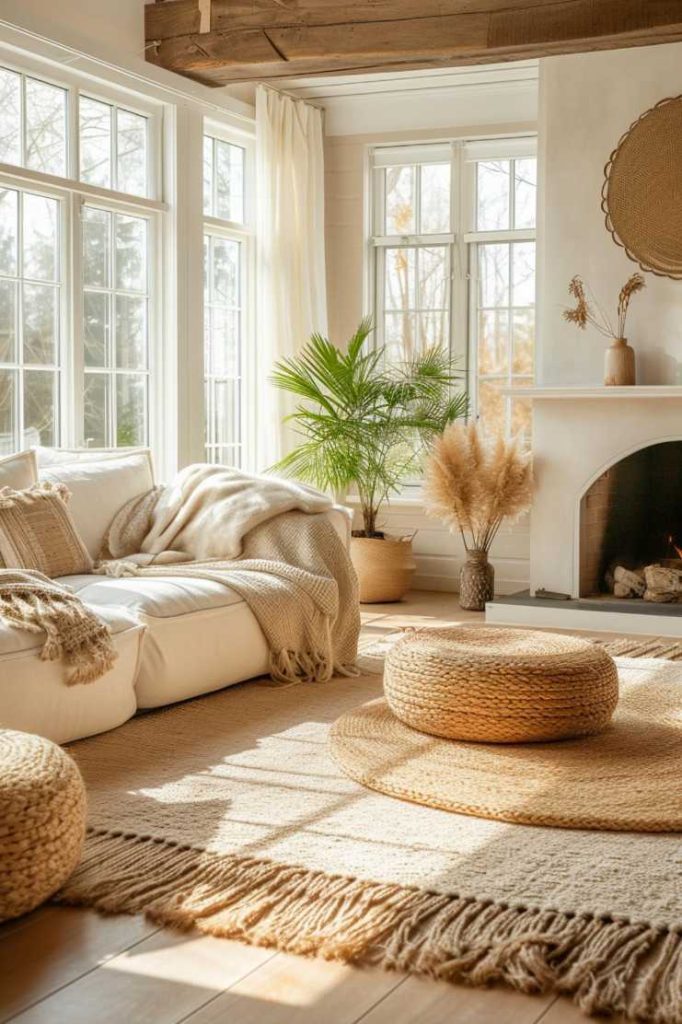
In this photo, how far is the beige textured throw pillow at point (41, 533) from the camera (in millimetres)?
4203

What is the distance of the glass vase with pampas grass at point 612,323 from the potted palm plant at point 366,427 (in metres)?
0.80

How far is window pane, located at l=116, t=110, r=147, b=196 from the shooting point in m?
5.86

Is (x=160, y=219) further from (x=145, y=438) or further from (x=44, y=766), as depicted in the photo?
(x=44, y=766)

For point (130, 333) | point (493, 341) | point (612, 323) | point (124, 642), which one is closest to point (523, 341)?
point (493, 341)

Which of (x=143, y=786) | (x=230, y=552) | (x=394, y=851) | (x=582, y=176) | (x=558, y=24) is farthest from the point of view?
(x=582, y=176)

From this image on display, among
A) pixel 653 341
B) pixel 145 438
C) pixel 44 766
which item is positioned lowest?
pixel 44 766

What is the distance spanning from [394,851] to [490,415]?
4.46m

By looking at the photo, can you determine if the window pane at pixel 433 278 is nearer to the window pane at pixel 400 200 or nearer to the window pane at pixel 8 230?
the window pane at pixel 400 200

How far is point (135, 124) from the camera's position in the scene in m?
5.95

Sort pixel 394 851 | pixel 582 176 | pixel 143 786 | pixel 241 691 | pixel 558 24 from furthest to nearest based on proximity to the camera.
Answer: pixel 582 176
pixel 558 24
pixel 241 691
pixel 143 786
pixel 394 851

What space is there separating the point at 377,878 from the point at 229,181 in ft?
16.1

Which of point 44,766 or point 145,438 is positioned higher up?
point 145,438

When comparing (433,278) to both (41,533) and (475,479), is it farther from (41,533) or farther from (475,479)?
(41,533)

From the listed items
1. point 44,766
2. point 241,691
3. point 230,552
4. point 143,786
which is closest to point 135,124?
point 230,552
